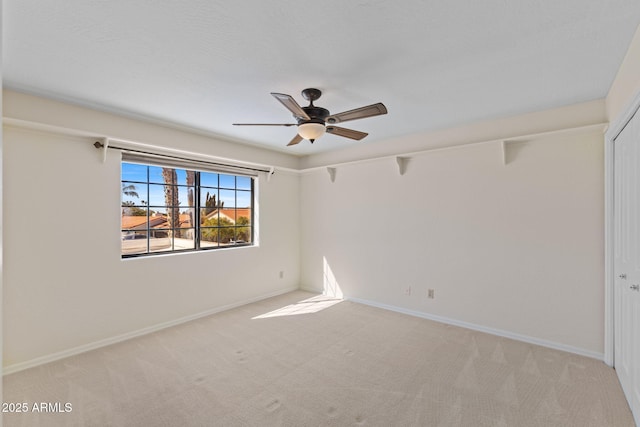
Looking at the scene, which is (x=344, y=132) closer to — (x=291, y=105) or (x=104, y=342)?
(x=291, y=105)

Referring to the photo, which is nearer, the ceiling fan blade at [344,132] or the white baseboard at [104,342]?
the white baseboard at [104,342]

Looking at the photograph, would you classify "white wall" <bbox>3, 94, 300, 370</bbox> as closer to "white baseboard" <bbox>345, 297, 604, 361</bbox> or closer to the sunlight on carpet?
the sunlight on carpet

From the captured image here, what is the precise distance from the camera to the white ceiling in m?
1.80

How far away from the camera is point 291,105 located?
7.59 feet

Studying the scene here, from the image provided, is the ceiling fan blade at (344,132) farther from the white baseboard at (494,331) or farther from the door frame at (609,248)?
the white baseboard at (494,331)

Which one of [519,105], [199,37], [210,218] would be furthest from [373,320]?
[199,37]

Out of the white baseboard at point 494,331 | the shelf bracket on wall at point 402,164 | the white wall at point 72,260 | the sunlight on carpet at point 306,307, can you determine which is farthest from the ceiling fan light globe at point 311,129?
the white baseboard at point 494,331

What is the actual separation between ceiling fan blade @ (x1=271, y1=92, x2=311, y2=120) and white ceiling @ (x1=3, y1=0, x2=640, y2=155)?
0.91ft

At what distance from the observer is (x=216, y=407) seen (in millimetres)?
2305

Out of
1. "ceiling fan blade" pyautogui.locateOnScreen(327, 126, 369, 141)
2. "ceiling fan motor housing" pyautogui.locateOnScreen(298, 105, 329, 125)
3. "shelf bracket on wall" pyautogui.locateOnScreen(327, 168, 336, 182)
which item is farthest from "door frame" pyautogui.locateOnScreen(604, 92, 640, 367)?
"shelf bracket on wall" pyautogui.locateOnScreen(327, 168, 336, 182)

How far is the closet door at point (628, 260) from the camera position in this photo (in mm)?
2184

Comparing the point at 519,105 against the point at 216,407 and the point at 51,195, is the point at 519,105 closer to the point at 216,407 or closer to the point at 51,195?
the point at 216,407

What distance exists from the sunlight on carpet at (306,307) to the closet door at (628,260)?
2973mm

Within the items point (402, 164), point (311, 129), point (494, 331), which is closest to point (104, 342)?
point (311, 129)
